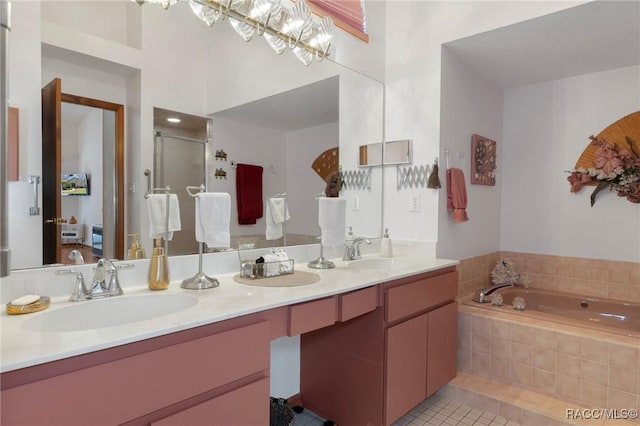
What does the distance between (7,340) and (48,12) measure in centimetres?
107

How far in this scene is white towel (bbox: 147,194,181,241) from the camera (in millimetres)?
1494

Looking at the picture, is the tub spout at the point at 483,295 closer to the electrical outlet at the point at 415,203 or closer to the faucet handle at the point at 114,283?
the electrical outlet at the point at 415,203

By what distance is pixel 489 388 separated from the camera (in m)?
2.18

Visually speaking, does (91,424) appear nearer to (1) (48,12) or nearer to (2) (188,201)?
(2) (188,201)

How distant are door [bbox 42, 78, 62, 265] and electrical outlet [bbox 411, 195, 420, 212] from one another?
6.45 feet

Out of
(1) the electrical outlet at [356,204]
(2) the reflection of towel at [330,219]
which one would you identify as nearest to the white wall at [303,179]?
(2) the reflection of towel at [330,219]

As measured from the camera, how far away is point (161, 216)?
1.51 meters

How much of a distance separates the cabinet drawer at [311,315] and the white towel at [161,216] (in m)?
0.63

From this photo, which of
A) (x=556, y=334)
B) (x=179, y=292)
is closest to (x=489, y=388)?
(x=556, y=334)

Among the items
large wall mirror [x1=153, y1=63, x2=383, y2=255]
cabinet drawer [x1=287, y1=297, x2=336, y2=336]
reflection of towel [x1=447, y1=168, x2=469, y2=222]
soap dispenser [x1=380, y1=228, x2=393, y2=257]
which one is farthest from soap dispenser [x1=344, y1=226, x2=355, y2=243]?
cabinet drawer [x1=287, y1=297, x2=336, y2=336]

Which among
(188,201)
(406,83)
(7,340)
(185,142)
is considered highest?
(406,83)

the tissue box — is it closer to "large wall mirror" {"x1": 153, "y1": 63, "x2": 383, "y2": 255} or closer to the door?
"large wall mirror" {"x1": 153, "y1": 63, "x2": 383, "y2": 255}

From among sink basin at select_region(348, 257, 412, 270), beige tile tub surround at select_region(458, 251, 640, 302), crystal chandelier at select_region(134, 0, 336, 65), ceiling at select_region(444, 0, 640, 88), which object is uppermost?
ceiling at select_region(444, 0, 640, 88)

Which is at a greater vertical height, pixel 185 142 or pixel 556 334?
pixel 185 142
